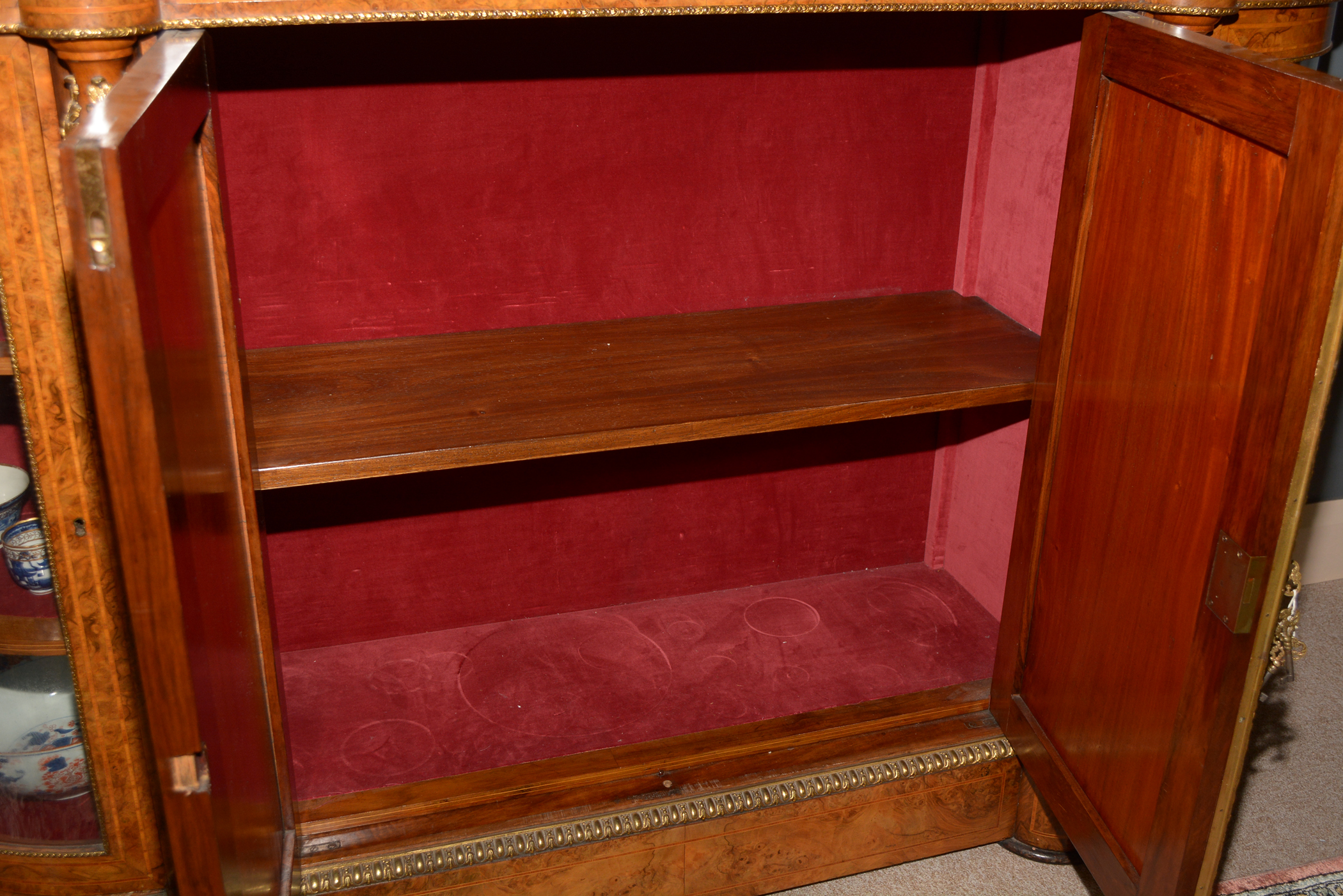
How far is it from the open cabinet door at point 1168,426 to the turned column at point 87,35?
3.19ft

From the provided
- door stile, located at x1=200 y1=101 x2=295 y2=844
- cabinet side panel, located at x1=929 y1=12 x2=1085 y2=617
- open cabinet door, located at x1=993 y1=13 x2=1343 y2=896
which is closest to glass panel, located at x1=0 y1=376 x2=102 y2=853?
door stile, located at x1=200 y1=101 x2=295 y2=844

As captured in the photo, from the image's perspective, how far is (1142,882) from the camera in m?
1.24

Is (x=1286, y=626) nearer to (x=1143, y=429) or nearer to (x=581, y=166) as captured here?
(x=1143, y=429)

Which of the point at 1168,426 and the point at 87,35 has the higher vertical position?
the point at 87,35

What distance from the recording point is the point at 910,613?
1.98 metres

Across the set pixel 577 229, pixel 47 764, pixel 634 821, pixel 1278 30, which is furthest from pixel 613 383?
pixel 1278 30

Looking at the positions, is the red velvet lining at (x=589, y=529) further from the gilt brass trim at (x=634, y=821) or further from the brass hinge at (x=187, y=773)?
the brass hinge at (x=187, y=773)

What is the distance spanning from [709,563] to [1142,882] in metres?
0.93

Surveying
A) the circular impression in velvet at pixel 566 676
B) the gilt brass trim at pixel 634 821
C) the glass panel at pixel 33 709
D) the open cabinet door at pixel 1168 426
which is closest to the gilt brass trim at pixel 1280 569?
the open cabinet door at pixel 1168 426

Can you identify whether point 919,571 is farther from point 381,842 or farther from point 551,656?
point 381,842

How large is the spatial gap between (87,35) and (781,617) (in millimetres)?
1372

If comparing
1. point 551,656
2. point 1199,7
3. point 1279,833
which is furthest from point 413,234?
point 1279,833

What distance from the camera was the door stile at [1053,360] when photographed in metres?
1.31

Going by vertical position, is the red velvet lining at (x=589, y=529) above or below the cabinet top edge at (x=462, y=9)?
below
